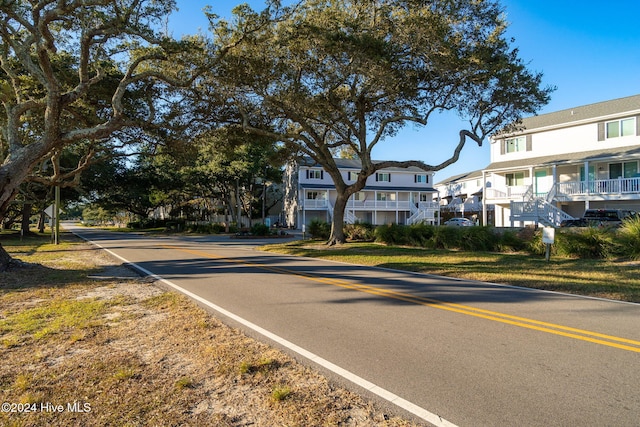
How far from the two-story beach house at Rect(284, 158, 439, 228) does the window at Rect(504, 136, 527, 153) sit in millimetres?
13002

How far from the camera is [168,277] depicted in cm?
1159

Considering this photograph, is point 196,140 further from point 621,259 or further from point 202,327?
point 621,259

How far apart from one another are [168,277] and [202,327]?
19.7ft

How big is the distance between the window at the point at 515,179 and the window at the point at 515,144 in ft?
5.78

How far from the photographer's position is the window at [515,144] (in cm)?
2989

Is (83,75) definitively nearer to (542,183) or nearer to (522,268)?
(522,268)

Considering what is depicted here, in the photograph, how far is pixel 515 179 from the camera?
3039 cm

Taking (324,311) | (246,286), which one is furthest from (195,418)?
(246,286)

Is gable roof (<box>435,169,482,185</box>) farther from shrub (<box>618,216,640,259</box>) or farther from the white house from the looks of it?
shrub (<box>618,216,640,259</box>)

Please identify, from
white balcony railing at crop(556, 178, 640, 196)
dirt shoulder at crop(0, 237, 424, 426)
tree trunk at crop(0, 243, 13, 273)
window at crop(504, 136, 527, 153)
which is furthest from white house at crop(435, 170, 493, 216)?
dirt shoulder at crop(0, 237, 424, 426)

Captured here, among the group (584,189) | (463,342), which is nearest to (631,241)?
(463,342)

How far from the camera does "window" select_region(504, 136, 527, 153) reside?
29.9m

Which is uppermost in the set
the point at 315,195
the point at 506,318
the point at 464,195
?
the point at 464,195

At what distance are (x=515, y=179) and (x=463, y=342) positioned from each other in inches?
1114
